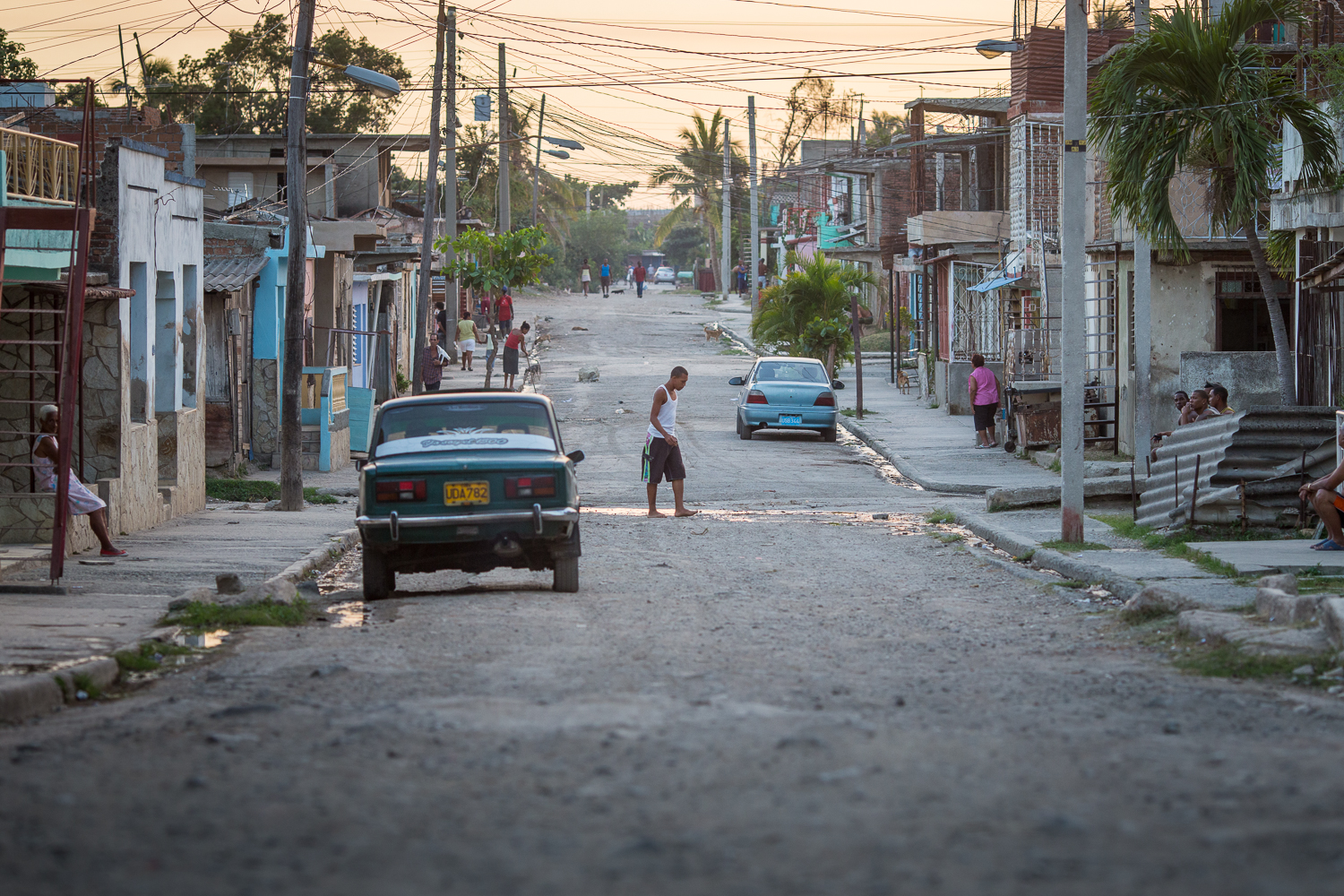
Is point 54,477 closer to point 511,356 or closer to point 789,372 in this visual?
point 789,372

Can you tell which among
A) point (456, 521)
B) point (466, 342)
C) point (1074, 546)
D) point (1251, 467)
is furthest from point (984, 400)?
point (466, 342)

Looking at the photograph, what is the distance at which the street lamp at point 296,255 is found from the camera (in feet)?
61.8

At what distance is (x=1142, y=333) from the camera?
20.8 metres

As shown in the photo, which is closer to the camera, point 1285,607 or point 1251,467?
point 1285,607

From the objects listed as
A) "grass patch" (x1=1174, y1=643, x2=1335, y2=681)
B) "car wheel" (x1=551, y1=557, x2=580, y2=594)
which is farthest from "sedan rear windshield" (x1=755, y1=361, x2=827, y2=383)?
"grass patch" (x1=1174, y1=643, x2=1335, y2=681)

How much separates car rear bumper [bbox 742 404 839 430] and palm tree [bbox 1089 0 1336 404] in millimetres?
11978

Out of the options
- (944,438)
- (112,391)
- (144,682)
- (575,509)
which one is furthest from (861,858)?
(944,438)

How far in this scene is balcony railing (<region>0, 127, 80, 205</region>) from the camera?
45.5ft

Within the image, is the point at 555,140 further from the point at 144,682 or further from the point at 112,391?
the point at 144,682

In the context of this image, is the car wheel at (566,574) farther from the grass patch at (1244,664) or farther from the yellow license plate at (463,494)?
the grass patch at (1244,664)

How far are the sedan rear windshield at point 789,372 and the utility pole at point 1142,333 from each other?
35.0 feet

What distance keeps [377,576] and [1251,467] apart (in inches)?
339

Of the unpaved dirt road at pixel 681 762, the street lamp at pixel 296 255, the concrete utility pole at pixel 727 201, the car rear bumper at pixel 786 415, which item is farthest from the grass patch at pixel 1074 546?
the concrete utility pole at pixel 727 201

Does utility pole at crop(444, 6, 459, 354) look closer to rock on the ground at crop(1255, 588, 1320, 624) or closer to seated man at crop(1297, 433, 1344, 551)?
seated man at crop(1297, 433, 1344, 551)
